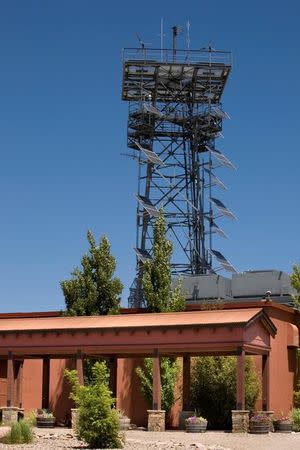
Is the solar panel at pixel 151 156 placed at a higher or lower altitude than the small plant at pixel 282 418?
higher

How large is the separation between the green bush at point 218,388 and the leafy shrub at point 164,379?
115cm

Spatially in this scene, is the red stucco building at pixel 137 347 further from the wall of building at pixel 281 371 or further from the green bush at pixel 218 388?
the green bush at pixel 218 388

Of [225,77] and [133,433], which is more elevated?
[225,77]

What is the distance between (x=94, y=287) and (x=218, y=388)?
1042 centimetres

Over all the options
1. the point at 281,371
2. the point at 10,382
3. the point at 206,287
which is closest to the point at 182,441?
the point at 281,371

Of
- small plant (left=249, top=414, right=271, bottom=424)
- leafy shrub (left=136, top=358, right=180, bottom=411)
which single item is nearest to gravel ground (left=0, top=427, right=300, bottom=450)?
small plant (left=249, top=414, right=271, bottom=424)

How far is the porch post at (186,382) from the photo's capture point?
140 feet

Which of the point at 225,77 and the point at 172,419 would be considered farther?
the point at 225,77

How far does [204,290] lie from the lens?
198 ft

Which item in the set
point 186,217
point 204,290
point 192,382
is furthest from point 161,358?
point 186,217

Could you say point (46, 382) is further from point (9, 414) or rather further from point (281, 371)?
point (281, 371)

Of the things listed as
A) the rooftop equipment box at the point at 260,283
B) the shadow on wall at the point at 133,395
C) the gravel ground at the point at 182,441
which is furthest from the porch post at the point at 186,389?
the rooftop equipment box at the point at 260,283

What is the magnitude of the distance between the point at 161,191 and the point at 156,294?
28.6 m

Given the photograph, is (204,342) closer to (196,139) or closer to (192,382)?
(192,382)
